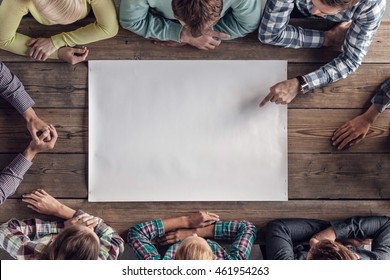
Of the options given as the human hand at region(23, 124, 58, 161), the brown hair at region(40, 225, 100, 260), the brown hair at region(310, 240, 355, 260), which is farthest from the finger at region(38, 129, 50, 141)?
the brown hair at region(310, 240, 355, 260)

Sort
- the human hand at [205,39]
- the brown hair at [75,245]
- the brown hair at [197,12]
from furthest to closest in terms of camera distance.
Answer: the human hand at [205,39] < the brown hair at [75,245] < the brown hair at [197,12]

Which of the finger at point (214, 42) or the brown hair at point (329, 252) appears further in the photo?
the finger at point (214, 42)

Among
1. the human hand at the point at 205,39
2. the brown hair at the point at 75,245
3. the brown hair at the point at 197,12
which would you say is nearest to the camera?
the brown hair at the point at 197,12

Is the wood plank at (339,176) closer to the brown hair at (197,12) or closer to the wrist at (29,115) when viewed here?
the brown hair at (197,12)

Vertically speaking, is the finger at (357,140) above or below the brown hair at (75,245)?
above

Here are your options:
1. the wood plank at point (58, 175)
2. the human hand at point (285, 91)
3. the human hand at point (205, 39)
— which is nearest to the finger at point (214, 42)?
the human hand at point (205, 39)

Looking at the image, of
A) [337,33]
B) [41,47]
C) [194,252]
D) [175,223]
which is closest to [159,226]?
[175,223]

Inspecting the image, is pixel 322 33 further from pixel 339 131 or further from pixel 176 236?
pixel 176 236

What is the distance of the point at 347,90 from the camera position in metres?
1.19

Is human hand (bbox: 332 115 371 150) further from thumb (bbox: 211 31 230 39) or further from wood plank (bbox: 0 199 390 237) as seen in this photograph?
thumb (bbox: 211 31 230 39)


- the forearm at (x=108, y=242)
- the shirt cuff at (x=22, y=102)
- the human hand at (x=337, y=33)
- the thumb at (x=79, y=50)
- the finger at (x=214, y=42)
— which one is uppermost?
the human hand at (x=337, y=33)

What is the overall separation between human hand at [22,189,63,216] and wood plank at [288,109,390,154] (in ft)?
1.75

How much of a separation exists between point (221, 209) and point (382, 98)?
427mm

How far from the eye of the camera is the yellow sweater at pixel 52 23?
3.59 feet
